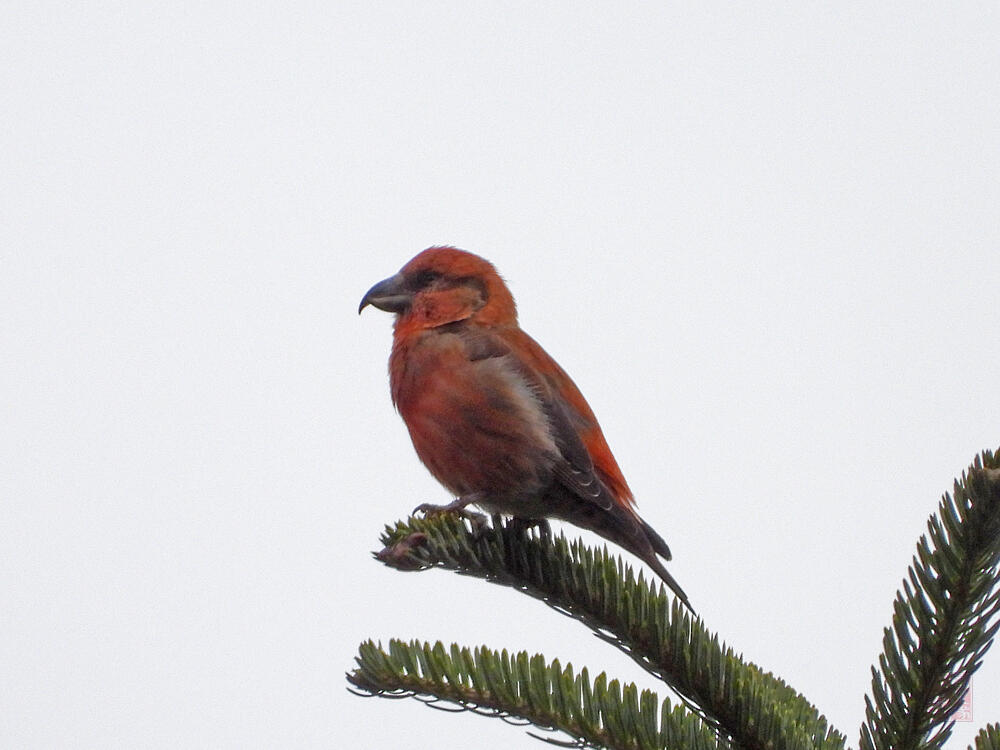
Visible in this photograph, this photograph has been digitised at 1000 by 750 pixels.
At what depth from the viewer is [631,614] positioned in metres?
2.29

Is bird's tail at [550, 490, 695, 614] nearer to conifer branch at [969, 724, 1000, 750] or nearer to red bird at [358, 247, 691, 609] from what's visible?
red bird at [358, 247, 691, 609]

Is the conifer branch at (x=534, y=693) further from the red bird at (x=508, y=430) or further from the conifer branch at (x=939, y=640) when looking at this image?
the red bird at (x=508, y=430)

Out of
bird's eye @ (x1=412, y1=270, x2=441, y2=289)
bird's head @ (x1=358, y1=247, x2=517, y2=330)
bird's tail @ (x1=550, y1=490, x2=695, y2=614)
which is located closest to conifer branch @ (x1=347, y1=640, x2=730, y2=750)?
bird's tail @ (x1=550, y1=490, x2=695, y2=614)

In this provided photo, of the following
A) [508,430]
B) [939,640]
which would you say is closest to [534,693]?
[939,640]

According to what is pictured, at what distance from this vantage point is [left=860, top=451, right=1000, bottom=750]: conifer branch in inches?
75.9

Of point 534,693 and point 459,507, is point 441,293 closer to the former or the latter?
point 459,507

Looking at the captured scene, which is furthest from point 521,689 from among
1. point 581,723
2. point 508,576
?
point 508,576

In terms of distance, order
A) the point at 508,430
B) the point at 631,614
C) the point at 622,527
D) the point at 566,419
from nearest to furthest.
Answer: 1. the point at 631,614
2. the point at 622,527
3. the point at 508,430
4. the point at 566,419

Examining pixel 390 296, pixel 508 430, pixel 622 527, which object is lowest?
pixel 622 527

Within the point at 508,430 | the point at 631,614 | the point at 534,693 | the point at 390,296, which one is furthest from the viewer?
the point at 390,296

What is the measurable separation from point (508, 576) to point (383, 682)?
2.15 feet

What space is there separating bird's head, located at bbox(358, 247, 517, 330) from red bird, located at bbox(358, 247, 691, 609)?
0.29 feet

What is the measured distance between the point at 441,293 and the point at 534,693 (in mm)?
2696

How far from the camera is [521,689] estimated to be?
2035 millimetres
